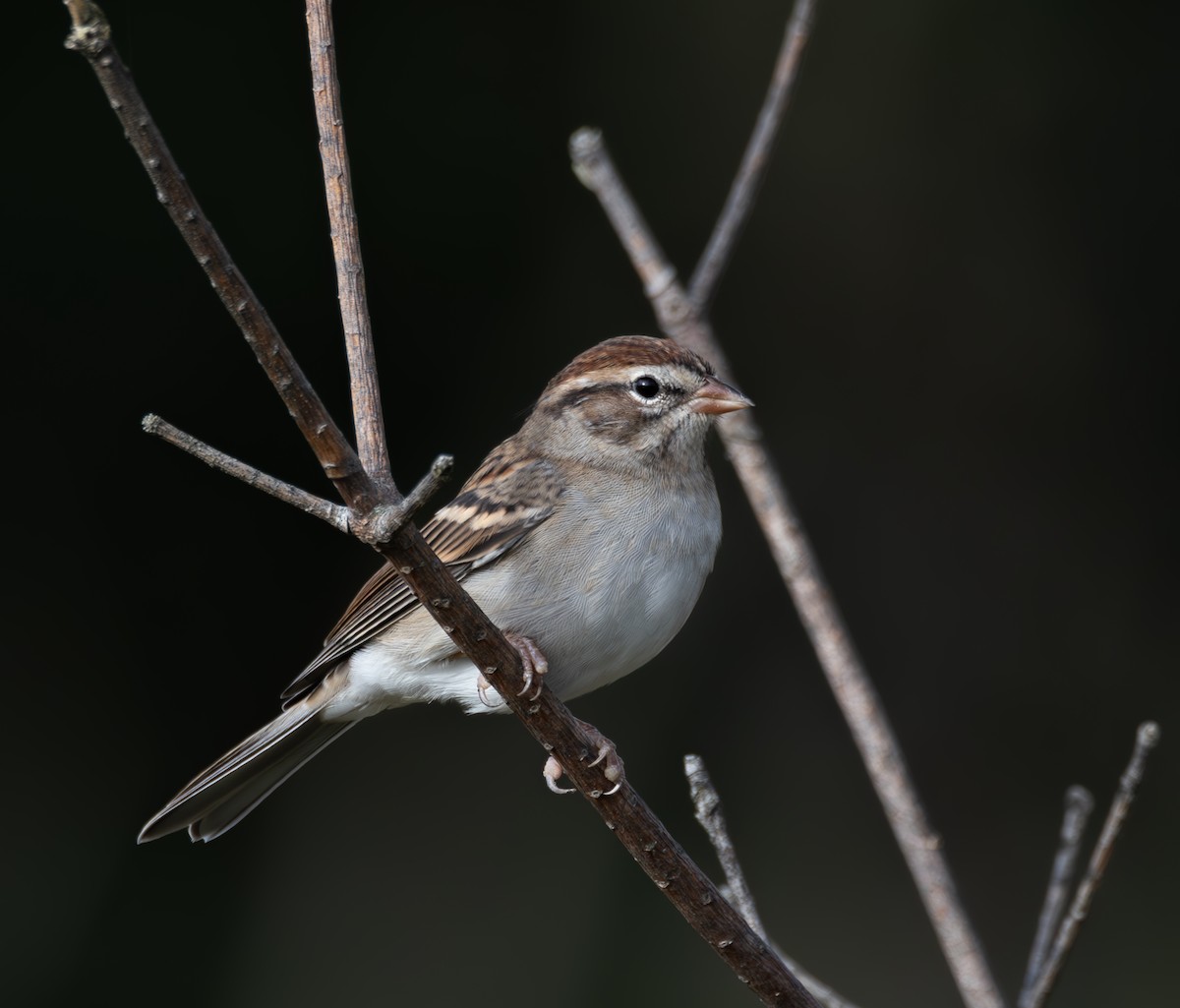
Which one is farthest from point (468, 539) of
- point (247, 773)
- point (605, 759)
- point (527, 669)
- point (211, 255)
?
point (211, 255)

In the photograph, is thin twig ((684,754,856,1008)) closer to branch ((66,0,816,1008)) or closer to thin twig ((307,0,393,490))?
branch ((66,0,816,1008))

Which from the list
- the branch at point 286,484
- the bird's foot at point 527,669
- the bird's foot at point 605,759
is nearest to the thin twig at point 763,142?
the bird's foot at point 527,669

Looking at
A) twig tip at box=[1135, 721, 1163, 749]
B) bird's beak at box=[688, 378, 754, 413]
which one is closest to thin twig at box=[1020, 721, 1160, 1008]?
twig tip at box=[1135, 721, 1163, 749]

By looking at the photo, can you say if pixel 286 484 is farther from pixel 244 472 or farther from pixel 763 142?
pixel 763 142

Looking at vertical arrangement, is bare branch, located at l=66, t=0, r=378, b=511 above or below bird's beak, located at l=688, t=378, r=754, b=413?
above

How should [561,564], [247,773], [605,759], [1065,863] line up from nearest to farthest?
[605,759] → [1065,863] → [561,564] → [247,773]
